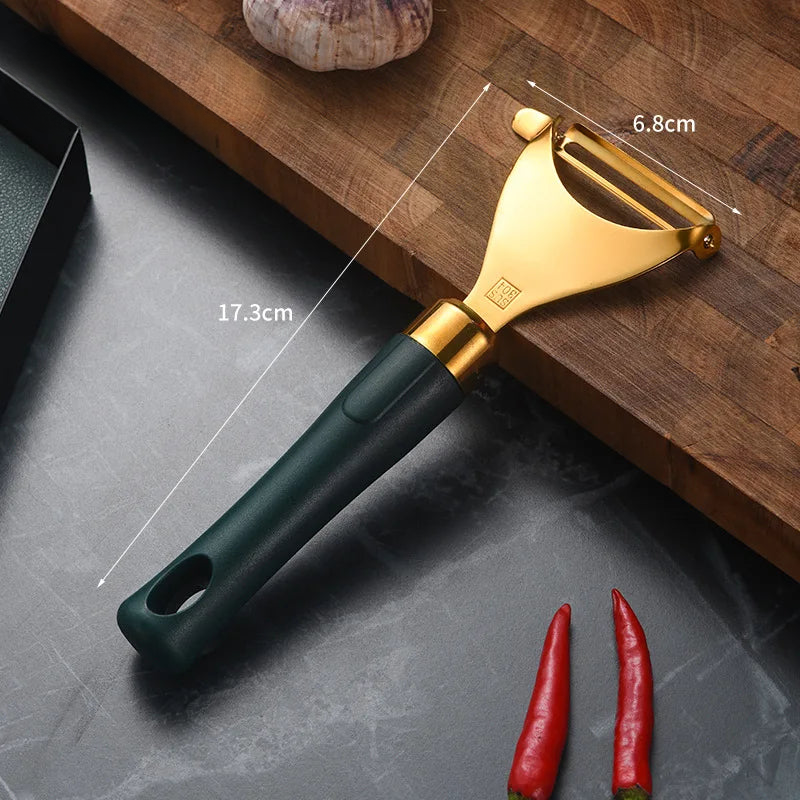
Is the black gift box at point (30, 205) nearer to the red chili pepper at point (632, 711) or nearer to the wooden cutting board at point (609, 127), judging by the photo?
the wooden cutting board at point (609, 127)

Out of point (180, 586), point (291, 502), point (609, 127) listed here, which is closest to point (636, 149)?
point (609, 127)

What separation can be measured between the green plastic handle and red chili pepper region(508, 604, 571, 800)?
0.20 meters

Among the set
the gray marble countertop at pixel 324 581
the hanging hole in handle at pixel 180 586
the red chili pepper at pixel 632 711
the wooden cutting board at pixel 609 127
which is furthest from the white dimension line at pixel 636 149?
the hanging hole in handle at pixel 180 586

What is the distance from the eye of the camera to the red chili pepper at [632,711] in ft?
3.31

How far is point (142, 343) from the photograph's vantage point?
124cm

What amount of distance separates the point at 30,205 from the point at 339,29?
350mm

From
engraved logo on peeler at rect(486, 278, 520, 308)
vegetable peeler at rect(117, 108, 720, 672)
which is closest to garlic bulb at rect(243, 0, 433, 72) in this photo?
vegetable peeler at rect(117, 108, 720, 672)

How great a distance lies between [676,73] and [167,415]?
0.58 m

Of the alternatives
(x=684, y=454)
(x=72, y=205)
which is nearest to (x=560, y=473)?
(x=684, y=454)

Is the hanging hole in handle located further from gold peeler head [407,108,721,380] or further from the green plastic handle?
gold peeler head [407,108,721,380]

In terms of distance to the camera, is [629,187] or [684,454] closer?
[684,454]

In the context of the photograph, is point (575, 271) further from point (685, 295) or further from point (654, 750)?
point (654, 750)

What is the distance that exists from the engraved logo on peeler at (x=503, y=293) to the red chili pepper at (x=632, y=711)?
26 cm

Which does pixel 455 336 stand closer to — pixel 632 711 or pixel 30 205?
pixel 632 711
